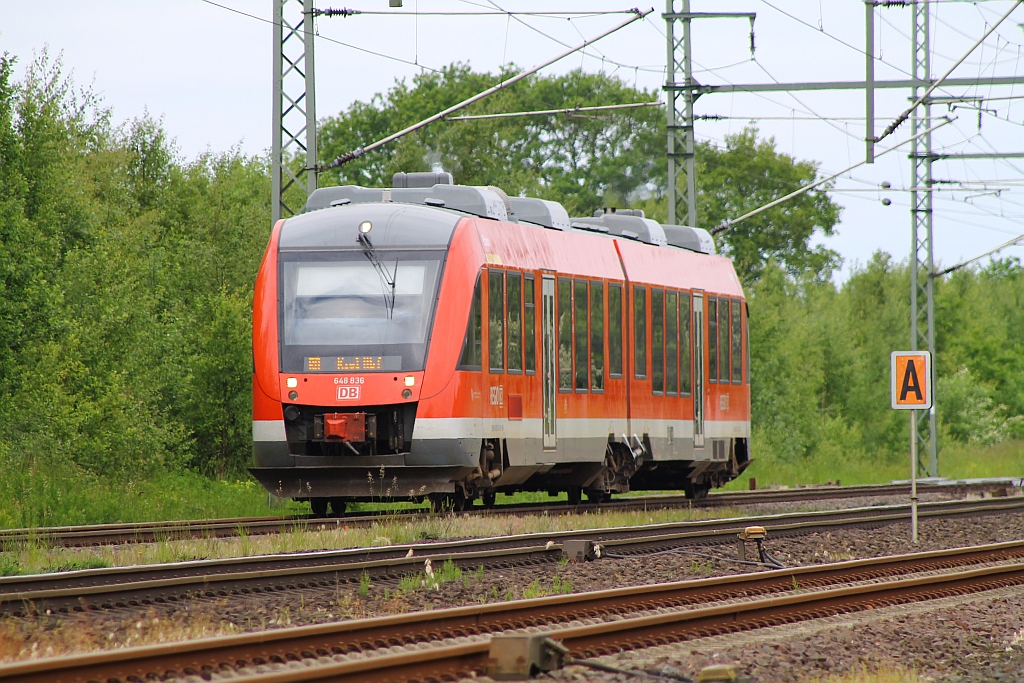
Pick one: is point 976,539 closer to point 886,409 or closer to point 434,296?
point 434,296

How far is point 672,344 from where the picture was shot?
23219 millimetres

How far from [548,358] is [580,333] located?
0.96 m

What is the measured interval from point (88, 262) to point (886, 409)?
37.7 m

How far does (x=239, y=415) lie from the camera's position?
91.9 feet

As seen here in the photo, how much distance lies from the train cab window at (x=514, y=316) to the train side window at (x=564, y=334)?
1.07 m

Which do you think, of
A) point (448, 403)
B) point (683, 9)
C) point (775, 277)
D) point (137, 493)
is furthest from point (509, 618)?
point (775, 277)

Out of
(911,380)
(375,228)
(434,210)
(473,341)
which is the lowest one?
(911,380)

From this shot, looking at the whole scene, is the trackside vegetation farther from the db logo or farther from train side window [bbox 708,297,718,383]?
train side window [bbox 708,297,718,383]

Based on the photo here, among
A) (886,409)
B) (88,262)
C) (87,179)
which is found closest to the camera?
(88,262)

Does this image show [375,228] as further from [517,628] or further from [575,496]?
[517,628]

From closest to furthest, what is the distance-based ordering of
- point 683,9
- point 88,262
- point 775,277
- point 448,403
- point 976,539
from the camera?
1. point 448,403
2. point 976,539
3. point 88,262
4. point 683,9
5. point 775,277

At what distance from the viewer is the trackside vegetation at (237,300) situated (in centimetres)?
2270

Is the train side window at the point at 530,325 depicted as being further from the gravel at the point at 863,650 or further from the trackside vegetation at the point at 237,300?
the gravel at the point at 863,650

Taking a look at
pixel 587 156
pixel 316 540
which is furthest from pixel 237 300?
pixel 587 156
